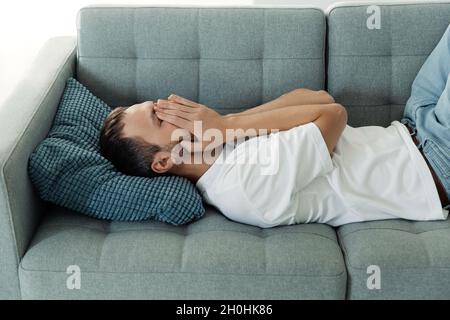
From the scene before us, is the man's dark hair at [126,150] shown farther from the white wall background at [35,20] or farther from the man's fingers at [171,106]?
the white wall background at [35,20]

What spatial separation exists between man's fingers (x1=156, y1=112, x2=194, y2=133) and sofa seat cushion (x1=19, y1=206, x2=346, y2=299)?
0.33m

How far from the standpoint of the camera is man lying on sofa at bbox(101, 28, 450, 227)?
1.80 m

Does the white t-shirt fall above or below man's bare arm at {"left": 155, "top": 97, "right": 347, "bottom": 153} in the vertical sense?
below

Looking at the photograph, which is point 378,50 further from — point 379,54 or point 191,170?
point 191,170

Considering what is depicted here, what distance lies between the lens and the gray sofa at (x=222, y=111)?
1.68m

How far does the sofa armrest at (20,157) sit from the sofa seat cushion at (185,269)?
0.14ft

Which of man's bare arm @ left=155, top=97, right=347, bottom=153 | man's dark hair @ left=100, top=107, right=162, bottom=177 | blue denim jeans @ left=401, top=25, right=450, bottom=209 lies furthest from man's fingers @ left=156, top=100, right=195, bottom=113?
blue denim jeans @ left=401, top=25, right=450, bottom=209

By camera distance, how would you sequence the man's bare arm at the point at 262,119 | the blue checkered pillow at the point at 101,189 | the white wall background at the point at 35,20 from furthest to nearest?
the white wall background at the point at 35,20 → the man's bare arm at the point at 262,119 → the blue checkered pillow at the point at 101,189

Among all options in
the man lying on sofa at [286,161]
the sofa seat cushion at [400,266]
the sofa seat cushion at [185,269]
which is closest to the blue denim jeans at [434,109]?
the man lying on sofa at [286,161]

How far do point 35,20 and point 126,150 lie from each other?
110cm

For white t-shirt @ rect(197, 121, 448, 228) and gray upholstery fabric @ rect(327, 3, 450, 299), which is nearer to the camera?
white t-shirt @ rect(197, 121, 448, 228)

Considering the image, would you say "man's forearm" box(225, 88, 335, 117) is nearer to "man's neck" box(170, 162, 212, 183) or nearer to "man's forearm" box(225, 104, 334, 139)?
"man's forearm" box(225, 104, 334, 139)

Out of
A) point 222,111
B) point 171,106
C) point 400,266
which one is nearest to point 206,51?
point 222,111
